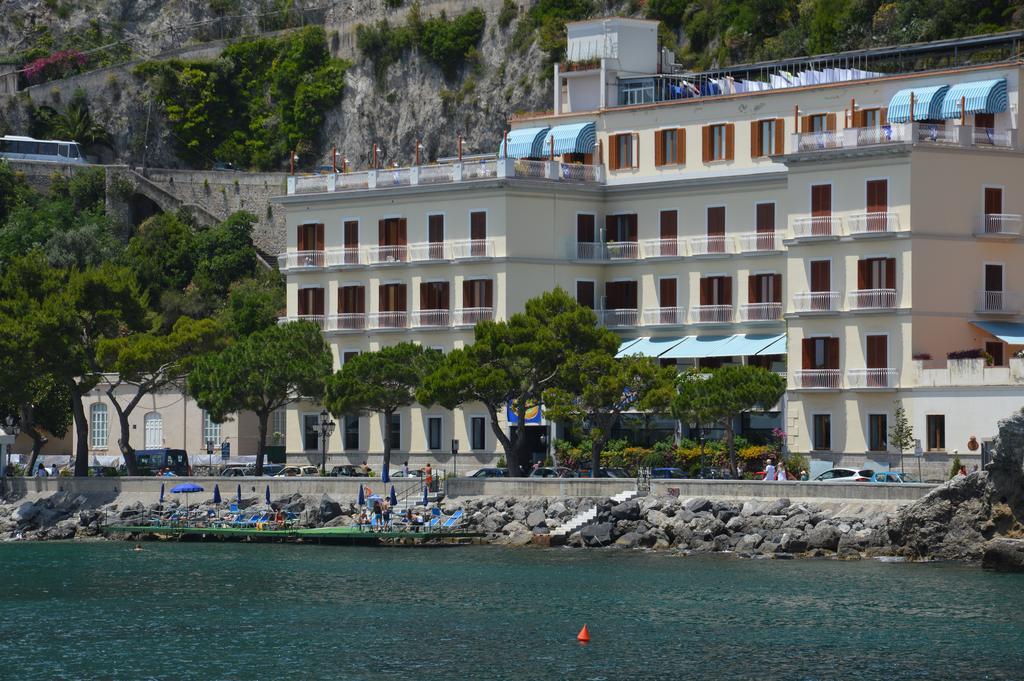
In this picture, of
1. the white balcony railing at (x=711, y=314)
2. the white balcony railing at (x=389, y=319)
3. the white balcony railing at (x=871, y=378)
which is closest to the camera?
the white balcony railing at (x=871, y=378)

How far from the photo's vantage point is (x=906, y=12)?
97.7 meters

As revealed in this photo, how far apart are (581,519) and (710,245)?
15479mm

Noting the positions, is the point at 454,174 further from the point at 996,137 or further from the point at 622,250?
the point at 996,137

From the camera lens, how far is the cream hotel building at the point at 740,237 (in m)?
75.8

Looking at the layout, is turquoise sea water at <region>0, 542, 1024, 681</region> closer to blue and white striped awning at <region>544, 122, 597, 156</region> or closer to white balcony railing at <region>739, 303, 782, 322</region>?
white balcony railing at <region>739, 303, 782, 322</region>

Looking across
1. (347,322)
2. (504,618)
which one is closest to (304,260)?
(347,322)

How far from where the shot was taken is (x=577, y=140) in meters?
87.6

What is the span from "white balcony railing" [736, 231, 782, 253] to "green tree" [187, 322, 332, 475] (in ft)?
54.9

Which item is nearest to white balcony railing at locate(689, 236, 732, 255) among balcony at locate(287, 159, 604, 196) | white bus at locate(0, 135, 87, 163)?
balcony at locate(287, 159, 604, 196)

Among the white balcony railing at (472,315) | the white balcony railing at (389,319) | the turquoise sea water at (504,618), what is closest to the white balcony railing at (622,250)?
the white balcony railing at (472,315)

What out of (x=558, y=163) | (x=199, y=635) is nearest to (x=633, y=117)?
(x=558, y=163)

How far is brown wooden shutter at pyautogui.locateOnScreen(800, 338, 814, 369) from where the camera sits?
7764 centimetres

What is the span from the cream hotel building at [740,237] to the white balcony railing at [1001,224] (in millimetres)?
71

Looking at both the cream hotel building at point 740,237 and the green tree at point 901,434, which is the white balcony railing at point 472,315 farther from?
the green tree at point 901,434
